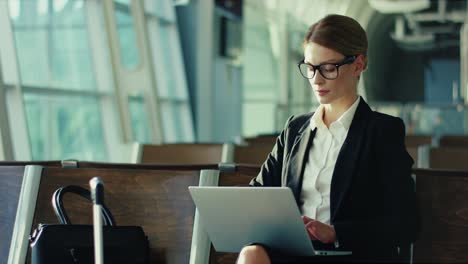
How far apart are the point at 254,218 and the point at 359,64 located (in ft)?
1.89

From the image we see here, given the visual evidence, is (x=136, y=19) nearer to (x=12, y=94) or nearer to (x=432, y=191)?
(x=12, y=94)

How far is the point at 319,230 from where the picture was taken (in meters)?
2.48

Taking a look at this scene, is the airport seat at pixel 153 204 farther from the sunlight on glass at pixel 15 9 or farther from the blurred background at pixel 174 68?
the sunlight on glass at pixel 15 9

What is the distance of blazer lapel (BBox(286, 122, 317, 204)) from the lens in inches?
106

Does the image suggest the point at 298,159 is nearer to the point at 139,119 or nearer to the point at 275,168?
the point at 275,168

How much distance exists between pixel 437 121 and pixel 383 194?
12.4 metres

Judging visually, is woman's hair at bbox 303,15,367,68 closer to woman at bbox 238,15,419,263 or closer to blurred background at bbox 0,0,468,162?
woman at bbox 238,15,419,263

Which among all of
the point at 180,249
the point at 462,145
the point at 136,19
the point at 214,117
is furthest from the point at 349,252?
the point at 214,117

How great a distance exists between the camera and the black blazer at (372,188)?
2.54 m

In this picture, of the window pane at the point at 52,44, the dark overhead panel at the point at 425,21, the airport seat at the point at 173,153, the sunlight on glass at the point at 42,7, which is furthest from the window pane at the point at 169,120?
the airport seat at the point at 173,153

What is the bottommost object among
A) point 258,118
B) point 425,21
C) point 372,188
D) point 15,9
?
point 258,118

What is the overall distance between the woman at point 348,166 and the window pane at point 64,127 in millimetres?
5647

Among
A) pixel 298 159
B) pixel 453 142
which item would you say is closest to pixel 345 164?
pixel 298 159

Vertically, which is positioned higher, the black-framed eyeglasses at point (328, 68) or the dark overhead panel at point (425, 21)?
the dark overhead panel at point (425, 21)
